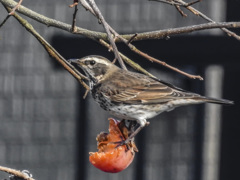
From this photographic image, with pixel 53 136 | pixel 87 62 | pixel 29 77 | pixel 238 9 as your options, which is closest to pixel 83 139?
pixel 53 136

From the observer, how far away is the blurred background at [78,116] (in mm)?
9445

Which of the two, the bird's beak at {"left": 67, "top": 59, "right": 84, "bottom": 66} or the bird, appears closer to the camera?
the bird's beak at {"left": 67, "top": 59, "right": 84, "bottom": 66}

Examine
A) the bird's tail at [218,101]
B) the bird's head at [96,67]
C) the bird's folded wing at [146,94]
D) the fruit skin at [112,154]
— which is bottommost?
the fruit skin at [112,154]

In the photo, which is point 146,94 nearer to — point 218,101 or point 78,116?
point 218,101

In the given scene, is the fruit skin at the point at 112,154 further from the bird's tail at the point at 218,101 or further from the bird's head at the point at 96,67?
the bird's head at the point at 96,67

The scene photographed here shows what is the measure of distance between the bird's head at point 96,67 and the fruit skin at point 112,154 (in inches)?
32.7

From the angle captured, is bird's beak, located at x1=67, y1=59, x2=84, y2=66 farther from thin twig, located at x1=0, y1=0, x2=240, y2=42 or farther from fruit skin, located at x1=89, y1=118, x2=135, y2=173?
fruit skin, located at x1=89, y1=118, x2=135, y2=173

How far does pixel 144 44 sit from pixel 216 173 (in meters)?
2.54

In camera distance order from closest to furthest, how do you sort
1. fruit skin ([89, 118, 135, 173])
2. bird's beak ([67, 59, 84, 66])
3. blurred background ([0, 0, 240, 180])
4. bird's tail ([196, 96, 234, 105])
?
fruit skin ([89, 118, 135, 173]) → bird's tail ([196, 96, 234, 105]) → bird's beak ([67, 59, 84, 66]) → blurred background ([0, 0, 240, 180])

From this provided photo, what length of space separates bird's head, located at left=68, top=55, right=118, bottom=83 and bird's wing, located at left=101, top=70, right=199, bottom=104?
0.08 meters

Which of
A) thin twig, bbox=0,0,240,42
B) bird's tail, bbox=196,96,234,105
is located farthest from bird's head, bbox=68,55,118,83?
bird's tail, bbox=196,96,234,105

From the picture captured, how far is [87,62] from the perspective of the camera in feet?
16.0

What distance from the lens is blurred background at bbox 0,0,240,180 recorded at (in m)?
9.45

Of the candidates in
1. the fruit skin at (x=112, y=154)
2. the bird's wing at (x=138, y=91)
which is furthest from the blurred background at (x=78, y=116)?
the fruit skin at (x=112, y=154)
